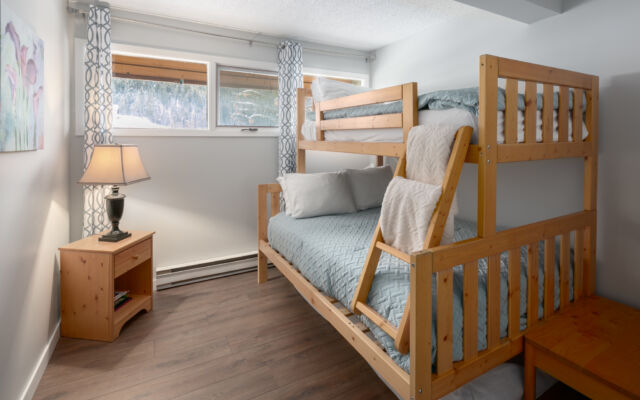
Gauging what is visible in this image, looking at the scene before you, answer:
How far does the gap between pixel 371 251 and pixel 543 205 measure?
1488 millimetres

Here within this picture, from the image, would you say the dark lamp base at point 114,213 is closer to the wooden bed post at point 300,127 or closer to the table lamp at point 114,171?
the table lamp at point 114,171

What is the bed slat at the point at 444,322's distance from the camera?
52.7 inches

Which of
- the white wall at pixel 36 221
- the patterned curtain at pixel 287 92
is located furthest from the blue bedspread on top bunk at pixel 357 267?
the white wall at pixel 36 221

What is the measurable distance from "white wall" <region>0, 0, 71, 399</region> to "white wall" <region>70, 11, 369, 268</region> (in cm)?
36

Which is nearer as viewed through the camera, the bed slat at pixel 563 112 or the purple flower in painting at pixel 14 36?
the purple flower in painting at pixel 14 36

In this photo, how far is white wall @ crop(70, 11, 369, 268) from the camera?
298 cm

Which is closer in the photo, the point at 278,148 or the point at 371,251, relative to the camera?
the point at 371,251

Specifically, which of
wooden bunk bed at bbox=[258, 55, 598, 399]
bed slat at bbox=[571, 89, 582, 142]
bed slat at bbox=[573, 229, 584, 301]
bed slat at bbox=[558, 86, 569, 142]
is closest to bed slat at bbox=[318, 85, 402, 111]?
wooden bunk bed at bbox=[258, 55, 598, 399]

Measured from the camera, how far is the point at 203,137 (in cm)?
329

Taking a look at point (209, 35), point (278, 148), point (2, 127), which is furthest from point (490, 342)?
point (209, 35)

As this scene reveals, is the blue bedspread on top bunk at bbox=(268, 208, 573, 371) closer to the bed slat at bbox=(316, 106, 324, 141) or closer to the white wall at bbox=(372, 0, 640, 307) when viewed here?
the white wall at bbox=(372, 0, 640, 307)

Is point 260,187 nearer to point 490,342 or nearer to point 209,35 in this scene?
point 209,35

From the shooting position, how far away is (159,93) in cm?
316

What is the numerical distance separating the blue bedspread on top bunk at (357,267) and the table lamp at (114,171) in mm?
1128
